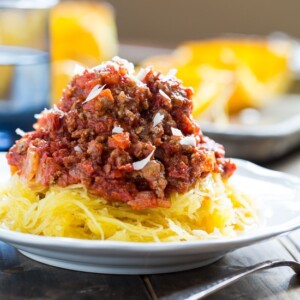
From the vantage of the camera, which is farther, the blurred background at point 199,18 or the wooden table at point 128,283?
the blurred background at point 199,18

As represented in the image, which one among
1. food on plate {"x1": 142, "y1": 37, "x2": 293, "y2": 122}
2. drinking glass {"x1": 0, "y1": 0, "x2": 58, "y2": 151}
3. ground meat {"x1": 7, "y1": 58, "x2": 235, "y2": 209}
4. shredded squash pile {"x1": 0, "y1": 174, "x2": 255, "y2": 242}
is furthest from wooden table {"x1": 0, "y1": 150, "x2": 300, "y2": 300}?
food on plate {"x1": 142, "y1": 37, "x2": 293, "y2": 122}

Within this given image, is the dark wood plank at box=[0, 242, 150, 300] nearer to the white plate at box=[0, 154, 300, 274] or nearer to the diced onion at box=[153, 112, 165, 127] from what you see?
the white plate at box=[0, 154, 300, 274]

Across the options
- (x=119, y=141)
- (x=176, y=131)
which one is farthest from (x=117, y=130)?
(x=176, y=131)

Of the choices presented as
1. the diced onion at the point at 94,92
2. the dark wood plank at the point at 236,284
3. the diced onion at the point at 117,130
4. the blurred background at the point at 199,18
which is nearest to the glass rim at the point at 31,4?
the diced onion at the point at 94,92

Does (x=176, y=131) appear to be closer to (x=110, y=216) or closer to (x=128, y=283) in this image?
(x=110, y=216)

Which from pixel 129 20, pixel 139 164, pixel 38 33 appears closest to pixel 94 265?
pixel 139 164

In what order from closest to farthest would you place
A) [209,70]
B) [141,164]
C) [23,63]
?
[141,164] → [23,63] → [209,70]

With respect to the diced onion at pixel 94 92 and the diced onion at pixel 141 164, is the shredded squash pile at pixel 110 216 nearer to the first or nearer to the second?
the diced onion at pixel 141 164
